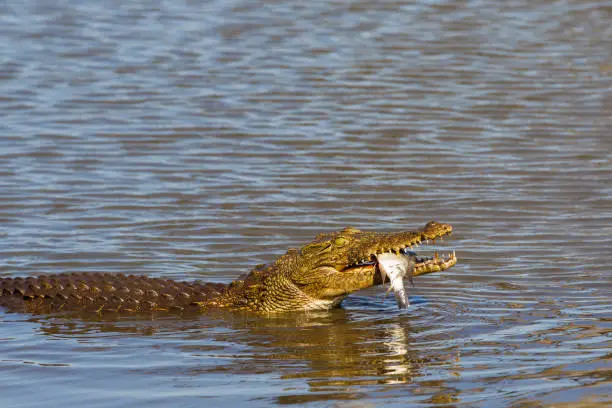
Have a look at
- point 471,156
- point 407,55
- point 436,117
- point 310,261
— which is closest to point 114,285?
point 310,261

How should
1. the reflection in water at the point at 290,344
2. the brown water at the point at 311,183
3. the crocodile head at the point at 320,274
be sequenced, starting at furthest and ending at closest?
the crocodile head at the point at 320,274, the brown water at the point at 311,183, the reflection in water at the point at 290,344

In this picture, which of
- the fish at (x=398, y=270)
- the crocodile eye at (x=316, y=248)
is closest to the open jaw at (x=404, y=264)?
the fish at (x=398, y=270)

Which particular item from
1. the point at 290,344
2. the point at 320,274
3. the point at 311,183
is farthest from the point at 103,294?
the point at 311,183

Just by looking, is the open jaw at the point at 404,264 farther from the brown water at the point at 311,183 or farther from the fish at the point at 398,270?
the brown water at the point at 311,183

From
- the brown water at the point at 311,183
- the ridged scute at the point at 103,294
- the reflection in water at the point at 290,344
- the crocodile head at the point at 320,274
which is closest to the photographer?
the reflection in water at the point at 290,344

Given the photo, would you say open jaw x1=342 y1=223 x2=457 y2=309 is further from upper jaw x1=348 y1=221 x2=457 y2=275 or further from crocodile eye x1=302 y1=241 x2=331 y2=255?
crocodile eye x1=302 y1=241 x2=331 y2=255

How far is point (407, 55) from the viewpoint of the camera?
16078mm

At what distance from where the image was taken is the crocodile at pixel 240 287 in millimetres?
7914

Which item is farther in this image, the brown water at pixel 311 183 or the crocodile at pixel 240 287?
the crocodile at pixel 240 287

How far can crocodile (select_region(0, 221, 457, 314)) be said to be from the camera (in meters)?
7.91

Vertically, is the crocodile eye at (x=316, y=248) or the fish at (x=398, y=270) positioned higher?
the crocodile eye at (x=316, y=248)

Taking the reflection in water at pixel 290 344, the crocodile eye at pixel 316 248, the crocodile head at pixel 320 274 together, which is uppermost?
the crocodile eye at pixel 316 248

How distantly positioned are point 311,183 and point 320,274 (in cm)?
313

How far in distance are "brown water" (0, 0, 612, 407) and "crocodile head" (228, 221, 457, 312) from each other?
7.5 inches
